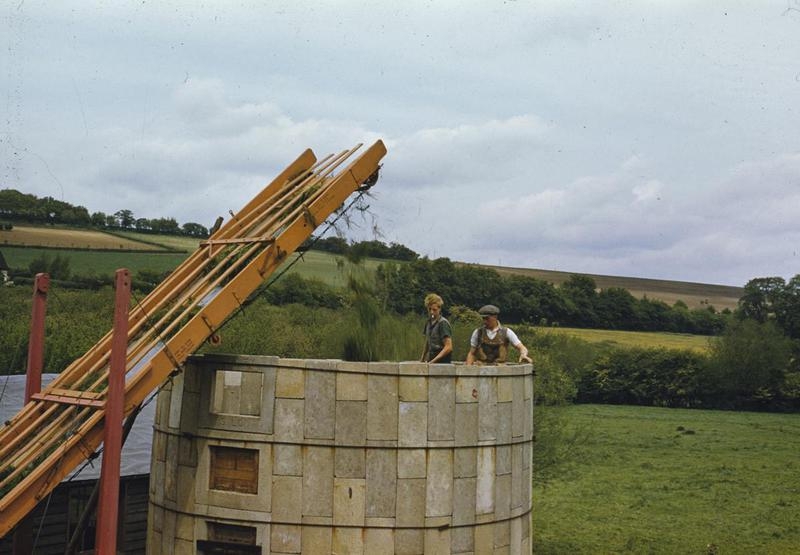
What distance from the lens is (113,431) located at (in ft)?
42.9

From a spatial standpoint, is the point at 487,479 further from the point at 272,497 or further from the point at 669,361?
the point at 669,361

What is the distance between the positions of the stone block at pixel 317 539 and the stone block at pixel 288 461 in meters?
0.84

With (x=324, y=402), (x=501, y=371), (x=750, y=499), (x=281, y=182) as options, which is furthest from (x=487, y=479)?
(x=750, y=499)

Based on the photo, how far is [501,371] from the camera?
50.4 ft

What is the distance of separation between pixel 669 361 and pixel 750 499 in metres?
27.3

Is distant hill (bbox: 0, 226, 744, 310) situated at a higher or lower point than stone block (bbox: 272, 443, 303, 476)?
higher

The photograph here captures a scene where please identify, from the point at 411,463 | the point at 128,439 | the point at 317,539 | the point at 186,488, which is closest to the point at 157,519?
the point at 186,488

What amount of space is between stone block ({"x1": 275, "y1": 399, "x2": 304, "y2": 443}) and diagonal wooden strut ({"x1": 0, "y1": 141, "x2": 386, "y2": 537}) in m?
1.55

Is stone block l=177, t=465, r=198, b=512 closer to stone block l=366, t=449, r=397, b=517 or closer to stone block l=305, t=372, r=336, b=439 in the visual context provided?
stone block l=305, t=372, r=336, b=439

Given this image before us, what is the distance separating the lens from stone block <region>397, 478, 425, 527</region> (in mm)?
14312

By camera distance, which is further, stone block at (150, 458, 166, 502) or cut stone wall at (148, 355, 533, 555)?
stone block at (150, 458, 166, 502)

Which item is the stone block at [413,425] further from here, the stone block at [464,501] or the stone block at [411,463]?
the stone block at [464,501]

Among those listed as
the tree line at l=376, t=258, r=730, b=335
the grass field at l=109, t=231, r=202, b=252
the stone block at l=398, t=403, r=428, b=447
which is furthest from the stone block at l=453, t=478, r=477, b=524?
the grass field at l=109, t=231, r=202, b=252

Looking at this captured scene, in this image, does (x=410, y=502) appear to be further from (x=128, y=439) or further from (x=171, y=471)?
(x=128, y=439)
